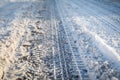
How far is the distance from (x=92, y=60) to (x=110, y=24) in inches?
250

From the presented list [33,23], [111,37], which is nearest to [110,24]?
[111,37]

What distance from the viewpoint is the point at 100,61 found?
28.2ft

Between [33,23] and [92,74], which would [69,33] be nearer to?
[33,23]

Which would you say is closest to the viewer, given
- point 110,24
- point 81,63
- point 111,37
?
point 81,63

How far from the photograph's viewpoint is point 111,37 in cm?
1160

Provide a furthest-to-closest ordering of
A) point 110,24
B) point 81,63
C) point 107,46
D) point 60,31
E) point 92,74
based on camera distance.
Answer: point 110,24, point 60,31, point 107,46, point 81,63, point 92,74

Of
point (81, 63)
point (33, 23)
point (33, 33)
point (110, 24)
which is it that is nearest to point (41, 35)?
point (33, 33)

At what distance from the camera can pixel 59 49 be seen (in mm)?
9773

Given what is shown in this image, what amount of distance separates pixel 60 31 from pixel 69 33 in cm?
57

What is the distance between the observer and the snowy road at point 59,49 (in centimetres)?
761

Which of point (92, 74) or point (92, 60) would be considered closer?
point (92, 74)

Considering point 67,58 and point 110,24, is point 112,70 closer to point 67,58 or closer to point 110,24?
point 67,58

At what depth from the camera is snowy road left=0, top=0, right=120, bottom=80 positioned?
761cm

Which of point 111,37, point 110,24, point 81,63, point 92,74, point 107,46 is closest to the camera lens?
point 92,74
